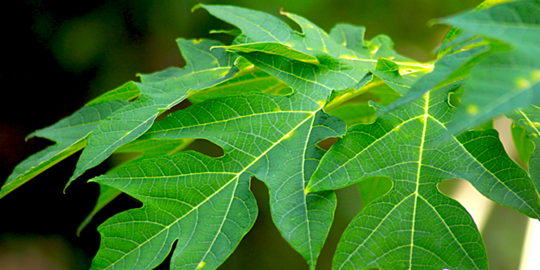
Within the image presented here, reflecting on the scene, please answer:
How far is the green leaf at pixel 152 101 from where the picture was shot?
21.7 inches

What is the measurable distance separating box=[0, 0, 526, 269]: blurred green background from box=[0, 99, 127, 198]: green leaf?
48.1 inches

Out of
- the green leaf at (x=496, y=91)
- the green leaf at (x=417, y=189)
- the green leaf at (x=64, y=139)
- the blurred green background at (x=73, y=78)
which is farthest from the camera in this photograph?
the blurred green background at (x=73, y=78)

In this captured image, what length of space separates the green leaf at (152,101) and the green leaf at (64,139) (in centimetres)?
8

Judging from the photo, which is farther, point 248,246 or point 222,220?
point 248,246

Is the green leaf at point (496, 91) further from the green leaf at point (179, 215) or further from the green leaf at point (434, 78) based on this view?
the green leaf at point (179, 215)

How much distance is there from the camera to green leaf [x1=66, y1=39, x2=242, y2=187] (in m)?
0.55

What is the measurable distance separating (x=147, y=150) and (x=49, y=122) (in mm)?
1532

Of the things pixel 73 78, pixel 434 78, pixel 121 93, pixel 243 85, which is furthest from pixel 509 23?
pixel 73 78

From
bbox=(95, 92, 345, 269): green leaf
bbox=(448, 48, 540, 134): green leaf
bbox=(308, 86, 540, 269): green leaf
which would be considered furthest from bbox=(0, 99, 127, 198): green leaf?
bbox=(448, 48, 540, 134): green leaf

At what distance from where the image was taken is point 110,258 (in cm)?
51

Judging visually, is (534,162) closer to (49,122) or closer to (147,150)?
(147,150)

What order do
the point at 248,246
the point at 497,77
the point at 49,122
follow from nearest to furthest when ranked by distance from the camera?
1. the point at 497,77
2. the point at 49,122
3. the point at 248,246

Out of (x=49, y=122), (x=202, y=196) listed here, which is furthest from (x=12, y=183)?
(x=49, y=122)

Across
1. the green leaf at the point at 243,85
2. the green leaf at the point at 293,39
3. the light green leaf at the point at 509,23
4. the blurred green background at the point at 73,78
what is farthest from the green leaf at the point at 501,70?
the blurred green background at the point at 73,78
